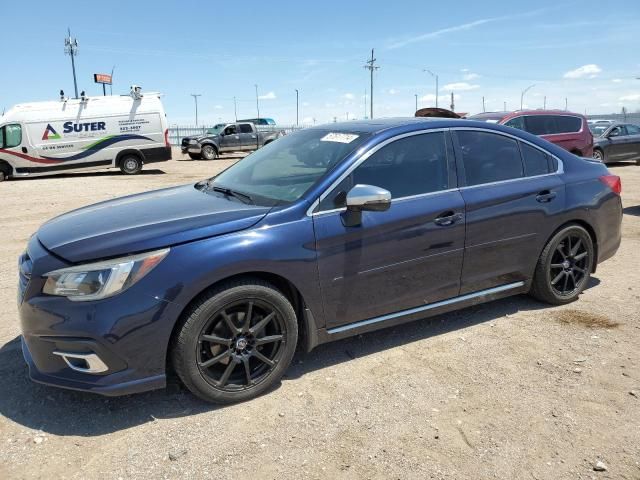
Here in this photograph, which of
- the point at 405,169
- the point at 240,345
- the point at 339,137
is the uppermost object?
the point at 339,137

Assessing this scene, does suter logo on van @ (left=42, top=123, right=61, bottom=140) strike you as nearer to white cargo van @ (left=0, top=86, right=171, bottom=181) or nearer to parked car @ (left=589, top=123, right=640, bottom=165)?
white cargo van @ (left=0, top=86, right=171, bottom=181)

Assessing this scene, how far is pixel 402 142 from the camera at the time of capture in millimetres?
3646

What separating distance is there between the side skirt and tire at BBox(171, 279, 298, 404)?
1.02 feet

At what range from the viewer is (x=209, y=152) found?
26281 mm

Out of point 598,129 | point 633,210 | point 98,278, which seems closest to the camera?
point 98,278

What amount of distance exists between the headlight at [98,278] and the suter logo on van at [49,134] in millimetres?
17109

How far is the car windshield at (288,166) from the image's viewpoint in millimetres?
3404

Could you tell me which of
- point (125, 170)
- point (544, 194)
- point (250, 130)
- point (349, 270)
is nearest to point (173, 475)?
point (349, 270)

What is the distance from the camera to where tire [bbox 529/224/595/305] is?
4.24 meters

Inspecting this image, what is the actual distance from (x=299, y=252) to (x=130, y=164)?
17.1m

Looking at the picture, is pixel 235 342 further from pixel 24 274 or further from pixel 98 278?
pixel 24 274

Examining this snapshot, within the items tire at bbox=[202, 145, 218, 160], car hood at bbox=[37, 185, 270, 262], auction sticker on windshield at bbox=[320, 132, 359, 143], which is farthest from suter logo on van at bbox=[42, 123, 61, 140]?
auction sticker on windshield at bbox=[320, 132, 359, 143]

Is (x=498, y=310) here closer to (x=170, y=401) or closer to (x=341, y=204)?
(x=341, y=204)

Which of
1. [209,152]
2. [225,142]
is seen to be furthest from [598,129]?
[209,152]
